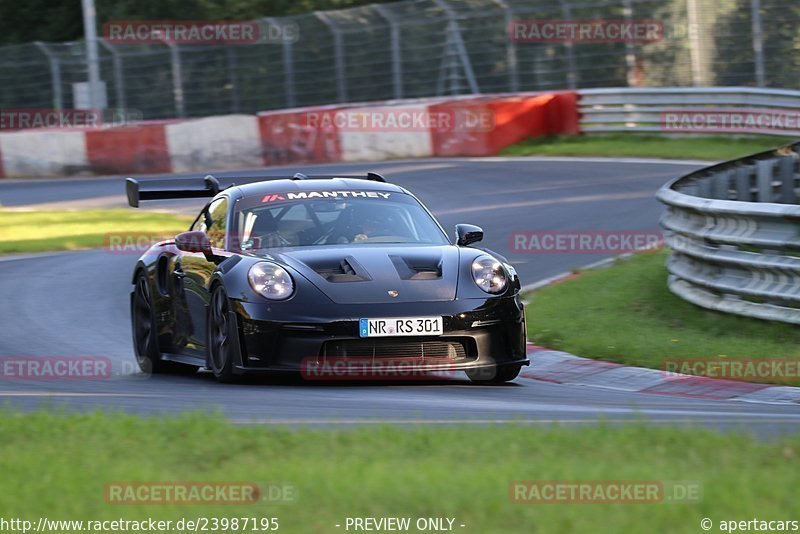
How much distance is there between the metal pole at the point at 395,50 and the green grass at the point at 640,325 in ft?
57.8

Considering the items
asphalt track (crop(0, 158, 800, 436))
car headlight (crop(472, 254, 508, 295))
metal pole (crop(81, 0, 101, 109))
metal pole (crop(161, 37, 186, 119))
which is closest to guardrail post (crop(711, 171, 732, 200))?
asphalt track (crop(0, 158, 800, 436))

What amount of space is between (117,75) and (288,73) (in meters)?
4.24

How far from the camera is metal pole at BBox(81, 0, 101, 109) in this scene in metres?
30.9

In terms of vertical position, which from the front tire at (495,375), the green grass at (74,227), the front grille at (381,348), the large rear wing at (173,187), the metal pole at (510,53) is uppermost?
the metal pole at (510,53)

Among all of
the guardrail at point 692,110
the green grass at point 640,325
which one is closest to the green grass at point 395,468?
the green grass at point 640,325

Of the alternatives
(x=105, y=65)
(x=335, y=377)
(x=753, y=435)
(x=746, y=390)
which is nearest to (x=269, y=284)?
(x=335, y=377)

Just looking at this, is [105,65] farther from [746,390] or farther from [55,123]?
[746,390]

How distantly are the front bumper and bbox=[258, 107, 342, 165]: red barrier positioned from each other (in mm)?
18101

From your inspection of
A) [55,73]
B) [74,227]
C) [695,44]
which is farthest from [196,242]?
[55,73]

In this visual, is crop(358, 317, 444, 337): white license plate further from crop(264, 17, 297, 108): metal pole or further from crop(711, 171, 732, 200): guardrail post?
crop(264, 17, 297, 108): metal pole

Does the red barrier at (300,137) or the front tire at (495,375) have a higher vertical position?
the red barrier at (300,137)

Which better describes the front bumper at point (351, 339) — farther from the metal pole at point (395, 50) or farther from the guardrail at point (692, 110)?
the metal pole at point (395, 50)

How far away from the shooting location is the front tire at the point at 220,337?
7.80 meters

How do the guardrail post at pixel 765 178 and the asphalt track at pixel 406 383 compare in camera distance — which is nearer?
the asphalt track at pixel 406 383
